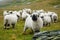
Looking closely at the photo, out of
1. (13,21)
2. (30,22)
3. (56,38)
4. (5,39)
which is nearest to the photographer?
(56,38)

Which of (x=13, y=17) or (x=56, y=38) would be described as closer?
(x=56, y=38)

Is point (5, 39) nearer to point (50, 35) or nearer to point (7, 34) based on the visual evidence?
point (7, 34)

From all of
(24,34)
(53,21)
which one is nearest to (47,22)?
(53,21)

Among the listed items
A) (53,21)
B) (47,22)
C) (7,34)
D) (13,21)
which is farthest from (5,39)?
(53,21)

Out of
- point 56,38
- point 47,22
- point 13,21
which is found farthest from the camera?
point 47,22

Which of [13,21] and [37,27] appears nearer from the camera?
[37,27]

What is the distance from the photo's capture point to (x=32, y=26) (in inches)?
745

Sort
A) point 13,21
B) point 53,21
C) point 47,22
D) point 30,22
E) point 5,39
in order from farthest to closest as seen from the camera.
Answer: point 53,21, point 47,22, point 13,21, point 30,22, point 5,39

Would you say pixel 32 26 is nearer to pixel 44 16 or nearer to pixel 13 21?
pixel 13 21

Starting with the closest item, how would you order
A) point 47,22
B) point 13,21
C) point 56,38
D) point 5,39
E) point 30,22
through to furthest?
point 56,38 → point 5,39 → point 30,22 → point 13,21 → point 47,22

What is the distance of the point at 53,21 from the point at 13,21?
9492mm

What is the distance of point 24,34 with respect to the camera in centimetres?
2048

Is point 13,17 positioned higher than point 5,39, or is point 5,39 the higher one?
point 13,17

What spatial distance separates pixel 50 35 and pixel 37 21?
5.18 metres
